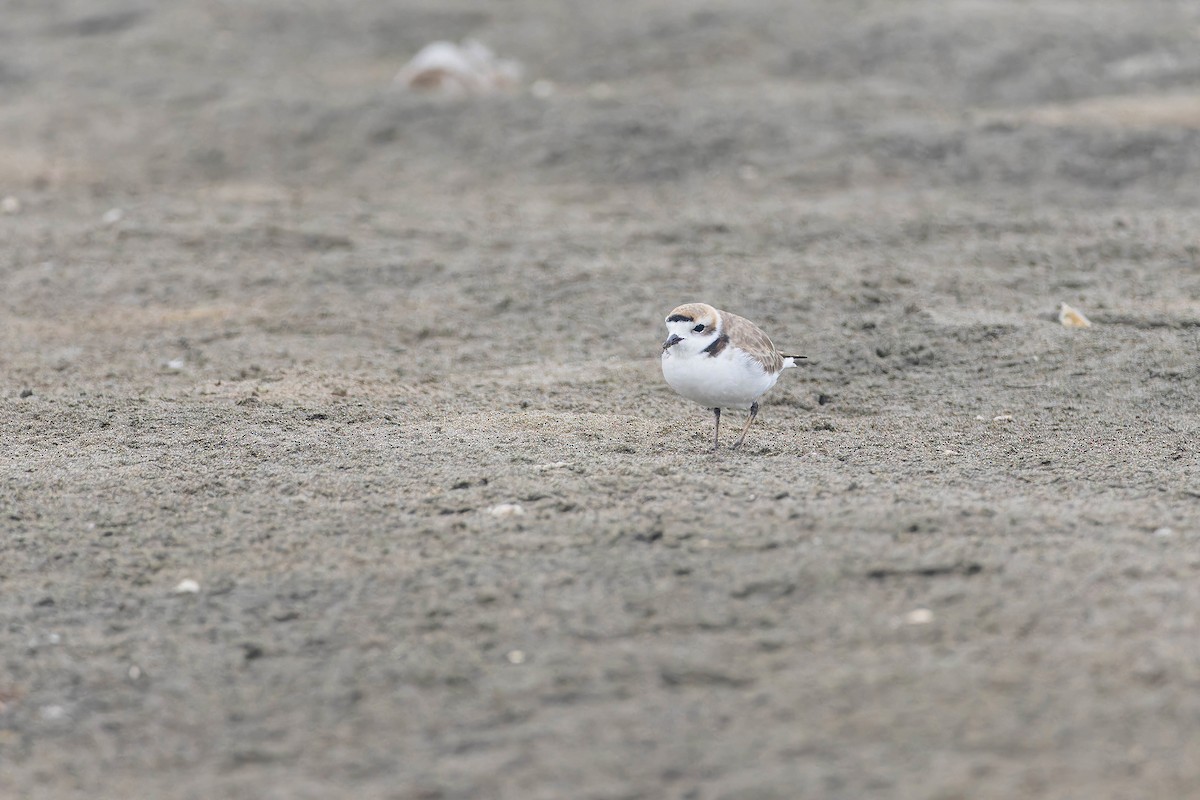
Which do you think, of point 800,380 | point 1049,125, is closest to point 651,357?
point 800,380

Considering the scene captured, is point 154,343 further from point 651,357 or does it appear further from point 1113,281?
point 1113,281

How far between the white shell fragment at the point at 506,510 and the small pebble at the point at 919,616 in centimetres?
155

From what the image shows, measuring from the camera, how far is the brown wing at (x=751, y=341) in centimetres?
557

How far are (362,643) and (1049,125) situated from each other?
26.6 feet

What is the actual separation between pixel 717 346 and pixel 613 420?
3.46 feet

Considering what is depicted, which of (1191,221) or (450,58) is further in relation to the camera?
(450,58)

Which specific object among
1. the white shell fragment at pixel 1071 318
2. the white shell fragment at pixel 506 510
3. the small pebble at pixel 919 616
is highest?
the small pebble at pixel 919 616

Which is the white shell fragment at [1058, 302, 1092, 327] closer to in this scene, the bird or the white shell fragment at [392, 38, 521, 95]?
the bird

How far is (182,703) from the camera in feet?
13.2

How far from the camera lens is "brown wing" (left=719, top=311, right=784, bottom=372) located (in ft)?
18.3

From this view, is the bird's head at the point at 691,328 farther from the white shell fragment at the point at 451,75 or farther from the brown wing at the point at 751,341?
the white shell fragment at the point at 451,75

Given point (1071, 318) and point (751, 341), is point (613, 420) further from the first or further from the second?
point (1071, 318)

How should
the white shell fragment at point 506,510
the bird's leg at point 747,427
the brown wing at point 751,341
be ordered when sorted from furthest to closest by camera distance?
the bird's leg at point 747,427 < the brown wing at point 751,341 < the white shell fragment at point 506,510

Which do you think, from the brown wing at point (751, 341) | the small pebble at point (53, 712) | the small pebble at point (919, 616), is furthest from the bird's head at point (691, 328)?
the small pebble at point (53, 712)
